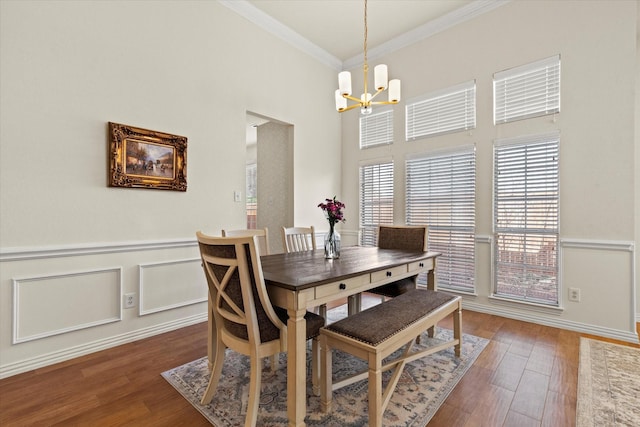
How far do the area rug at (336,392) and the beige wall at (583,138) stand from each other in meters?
1.35

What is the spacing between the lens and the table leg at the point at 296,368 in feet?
4.78

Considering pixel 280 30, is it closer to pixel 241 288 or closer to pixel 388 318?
pixel 241 288

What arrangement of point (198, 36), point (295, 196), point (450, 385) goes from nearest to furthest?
point (450, 385)
point (198, 36)
point (295, 196)

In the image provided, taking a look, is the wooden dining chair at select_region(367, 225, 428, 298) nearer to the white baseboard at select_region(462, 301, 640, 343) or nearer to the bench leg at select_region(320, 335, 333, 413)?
the white baseboard at select_region(462, 301, 640, 343)

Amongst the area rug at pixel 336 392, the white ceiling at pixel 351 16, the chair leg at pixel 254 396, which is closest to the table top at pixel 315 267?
the chair leg at pixel 254 396

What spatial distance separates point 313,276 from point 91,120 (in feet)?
7.36

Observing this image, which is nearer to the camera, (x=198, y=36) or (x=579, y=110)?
(x=579, y=110)

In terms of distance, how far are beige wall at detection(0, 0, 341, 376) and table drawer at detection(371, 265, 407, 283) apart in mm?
1960

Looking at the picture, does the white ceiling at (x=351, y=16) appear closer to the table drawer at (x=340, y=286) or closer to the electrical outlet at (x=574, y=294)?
the table drawer at (x=340, y=286)

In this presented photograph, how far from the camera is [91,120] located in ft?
7.88

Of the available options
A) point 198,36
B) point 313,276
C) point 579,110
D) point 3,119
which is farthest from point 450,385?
point 198,36

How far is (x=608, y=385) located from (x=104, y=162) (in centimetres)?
400

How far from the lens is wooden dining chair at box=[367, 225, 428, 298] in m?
2.76

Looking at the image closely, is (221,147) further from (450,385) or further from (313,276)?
(450,385)
